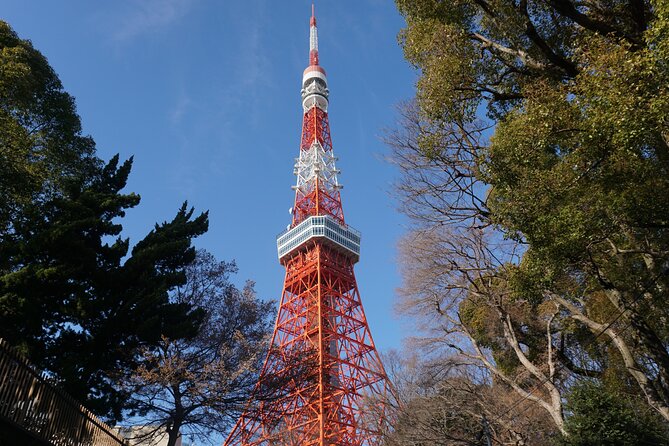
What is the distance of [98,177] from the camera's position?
12328 millimetres

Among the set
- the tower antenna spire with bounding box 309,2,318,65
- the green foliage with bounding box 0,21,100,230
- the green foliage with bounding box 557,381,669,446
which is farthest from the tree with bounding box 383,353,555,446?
the tower antenna spire with bounding box 309,2,318,65

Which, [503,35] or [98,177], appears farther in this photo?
[98,177]

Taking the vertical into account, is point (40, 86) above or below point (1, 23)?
below

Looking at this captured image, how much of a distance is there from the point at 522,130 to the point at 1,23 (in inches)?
412

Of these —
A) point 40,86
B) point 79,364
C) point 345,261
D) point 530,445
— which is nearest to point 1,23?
point 40,86

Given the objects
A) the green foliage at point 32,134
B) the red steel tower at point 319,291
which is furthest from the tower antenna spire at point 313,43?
the green foliage at point 32,134

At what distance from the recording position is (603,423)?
820 cm

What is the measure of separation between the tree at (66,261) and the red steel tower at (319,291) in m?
10.4

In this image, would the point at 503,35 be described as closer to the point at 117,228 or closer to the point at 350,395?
the point at 117,228

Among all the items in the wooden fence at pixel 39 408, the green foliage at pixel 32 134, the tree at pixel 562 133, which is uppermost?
the green foliage at pixel 32 134

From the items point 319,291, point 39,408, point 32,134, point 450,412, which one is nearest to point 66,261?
point 32,134

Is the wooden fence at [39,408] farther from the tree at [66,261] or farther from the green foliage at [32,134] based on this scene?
the green foliage at [32,134]

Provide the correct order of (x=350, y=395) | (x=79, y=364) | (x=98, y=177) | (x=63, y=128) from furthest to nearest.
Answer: (x=350, y=395)
(x=98, y=177)
(x=63, y=128)
(x=79, y=364)

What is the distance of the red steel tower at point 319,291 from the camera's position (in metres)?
25.7
